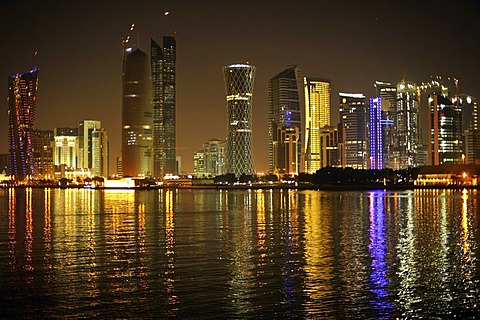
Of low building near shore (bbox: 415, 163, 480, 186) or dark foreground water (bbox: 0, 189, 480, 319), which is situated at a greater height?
low building near shore (bbox: 415, 163, 480, 186)

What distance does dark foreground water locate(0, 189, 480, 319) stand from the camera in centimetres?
2133

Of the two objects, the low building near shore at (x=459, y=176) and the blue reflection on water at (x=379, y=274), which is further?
the low building near shore at (x=459, y=176)

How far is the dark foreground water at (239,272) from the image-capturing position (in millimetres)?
21328

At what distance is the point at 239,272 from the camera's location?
90.8 feet

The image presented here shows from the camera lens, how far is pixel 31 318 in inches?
791

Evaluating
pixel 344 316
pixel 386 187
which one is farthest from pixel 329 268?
pixel 386 187

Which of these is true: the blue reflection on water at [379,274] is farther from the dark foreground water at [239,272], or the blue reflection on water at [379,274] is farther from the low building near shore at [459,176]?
the low building near shore at [459,176]

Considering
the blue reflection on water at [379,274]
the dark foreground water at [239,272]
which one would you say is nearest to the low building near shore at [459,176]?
the dark foreground water at [239,272]

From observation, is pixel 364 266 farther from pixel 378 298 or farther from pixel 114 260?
pixel 114 260

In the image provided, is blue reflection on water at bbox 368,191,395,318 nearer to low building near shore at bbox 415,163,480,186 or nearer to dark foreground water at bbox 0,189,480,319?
dark foreground water at bbox 0,189,480,319

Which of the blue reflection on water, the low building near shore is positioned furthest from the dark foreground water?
the low building near shore

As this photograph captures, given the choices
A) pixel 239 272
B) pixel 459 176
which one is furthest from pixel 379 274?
pixel 459 176

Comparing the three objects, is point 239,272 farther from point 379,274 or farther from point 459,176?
point 459,176

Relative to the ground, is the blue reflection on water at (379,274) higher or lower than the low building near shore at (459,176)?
lower
